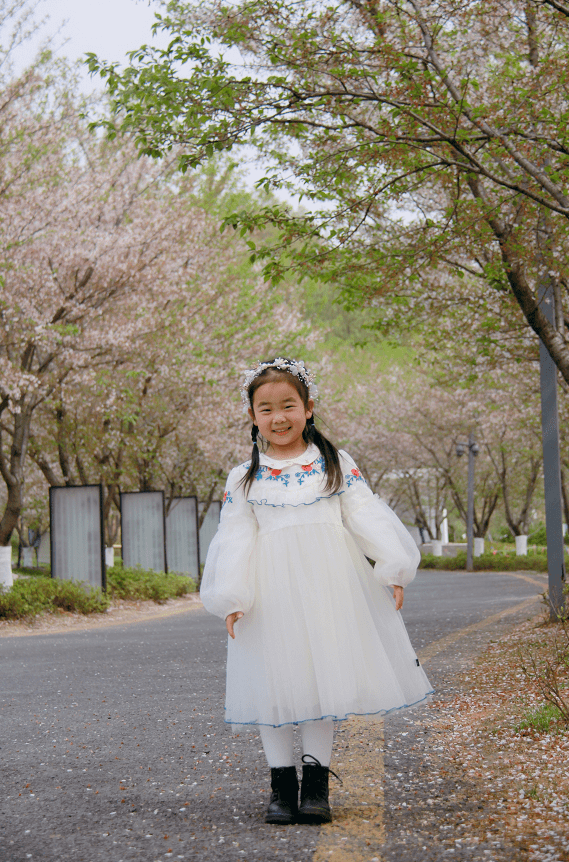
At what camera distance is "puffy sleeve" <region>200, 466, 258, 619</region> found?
336 cm

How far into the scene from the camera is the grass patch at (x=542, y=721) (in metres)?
4.38

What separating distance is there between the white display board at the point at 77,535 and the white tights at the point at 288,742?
12.5 m

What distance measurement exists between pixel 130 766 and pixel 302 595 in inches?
56.6

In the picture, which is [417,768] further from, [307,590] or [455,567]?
[455,567]

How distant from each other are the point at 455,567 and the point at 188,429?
13071 mm

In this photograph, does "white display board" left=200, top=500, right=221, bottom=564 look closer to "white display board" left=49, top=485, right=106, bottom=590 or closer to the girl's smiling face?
"white display board" left=49, top=485, right=106, bottom=590

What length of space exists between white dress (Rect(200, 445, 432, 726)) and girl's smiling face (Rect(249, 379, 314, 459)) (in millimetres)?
107

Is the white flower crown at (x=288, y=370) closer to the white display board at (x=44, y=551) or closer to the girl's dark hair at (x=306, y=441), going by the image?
the girl's dark hair at (x=306, y=441)

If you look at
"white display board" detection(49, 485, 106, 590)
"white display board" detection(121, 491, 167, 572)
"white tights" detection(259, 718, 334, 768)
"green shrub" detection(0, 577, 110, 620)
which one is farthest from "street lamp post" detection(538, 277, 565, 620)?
"white display board" detection(121, 491, 167, 572)

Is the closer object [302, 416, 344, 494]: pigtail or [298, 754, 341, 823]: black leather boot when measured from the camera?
[298, 754, 341, 823]: black leather boot

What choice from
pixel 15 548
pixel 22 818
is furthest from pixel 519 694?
pixel 15 548

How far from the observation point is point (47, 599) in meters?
13.9

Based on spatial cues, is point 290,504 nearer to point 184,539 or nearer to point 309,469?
point 309,469

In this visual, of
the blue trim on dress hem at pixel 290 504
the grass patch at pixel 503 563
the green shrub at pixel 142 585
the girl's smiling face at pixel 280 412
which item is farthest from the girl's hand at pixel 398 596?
the grass patch at pixel 503 563
